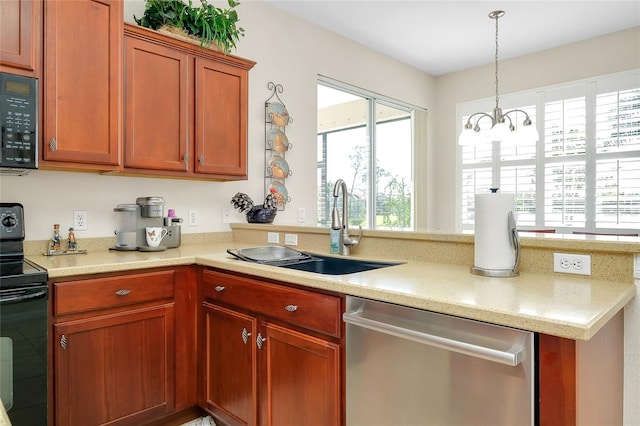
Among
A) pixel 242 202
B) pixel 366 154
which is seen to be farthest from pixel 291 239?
pixel 366 154

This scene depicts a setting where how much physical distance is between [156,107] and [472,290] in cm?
191

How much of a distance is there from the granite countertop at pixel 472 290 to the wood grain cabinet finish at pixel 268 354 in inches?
3.2

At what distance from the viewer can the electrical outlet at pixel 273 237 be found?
2531 mm

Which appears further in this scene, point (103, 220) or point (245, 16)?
point (245, 16)

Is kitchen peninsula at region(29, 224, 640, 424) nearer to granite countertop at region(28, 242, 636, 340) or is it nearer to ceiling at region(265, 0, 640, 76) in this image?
granite countertop at region(28, 242, 636, 340)

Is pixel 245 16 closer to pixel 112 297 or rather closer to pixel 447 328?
pixel 112 297

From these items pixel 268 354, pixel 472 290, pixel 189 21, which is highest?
pixel 189 21

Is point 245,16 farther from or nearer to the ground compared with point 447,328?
farther from the ground

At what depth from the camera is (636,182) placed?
3645 mm

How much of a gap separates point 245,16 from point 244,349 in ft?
7.99

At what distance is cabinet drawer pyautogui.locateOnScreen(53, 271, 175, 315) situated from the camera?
1.65 m

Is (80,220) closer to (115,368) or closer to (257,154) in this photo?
(115,368)

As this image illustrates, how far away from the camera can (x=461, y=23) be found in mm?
3561

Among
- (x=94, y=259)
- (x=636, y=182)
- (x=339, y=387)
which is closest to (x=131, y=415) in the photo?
(x=94, y=259)
